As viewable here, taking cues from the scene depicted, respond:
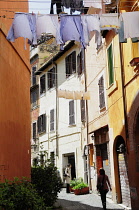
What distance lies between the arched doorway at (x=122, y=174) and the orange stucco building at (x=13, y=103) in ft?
12.7

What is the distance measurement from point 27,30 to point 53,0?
7179 mm

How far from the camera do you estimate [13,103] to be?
31.4ft

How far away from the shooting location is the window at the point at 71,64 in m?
21.0


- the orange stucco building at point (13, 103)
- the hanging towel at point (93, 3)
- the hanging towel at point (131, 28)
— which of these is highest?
the hanging towel at point (93, 3)

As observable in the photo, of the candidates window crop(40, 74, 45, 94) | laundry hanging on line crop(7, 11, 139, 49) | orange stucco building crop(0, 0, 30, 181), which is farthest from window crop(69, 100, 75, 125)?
laundry hanging on line crop(7, 11, 139, 49)

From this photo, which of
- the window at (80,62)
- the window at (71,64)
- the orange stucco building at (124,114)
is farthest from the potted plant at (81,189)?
the window at (71,64)

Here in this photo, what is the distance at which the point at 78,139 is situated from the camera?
20062 millimetres

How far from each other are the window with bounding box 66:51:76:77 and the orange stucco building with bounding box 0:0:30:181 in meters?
9.34

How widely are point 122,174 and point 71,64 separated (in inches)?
433

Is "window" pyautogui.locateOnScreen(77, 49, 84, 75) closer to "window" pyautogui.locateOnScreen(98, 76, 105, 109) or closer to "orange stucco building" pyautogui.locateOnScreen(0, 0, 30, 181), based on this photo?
"window" pyautogui.locateOnScreen(98, 76, 105, 109)

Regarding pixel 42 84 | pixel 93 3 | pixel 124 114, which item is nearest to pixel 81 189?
pixel 124 114

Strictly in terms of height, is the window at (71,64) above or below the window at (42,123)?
above

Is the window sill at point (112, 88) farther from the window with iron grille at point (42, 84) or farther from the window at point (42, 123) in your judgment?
the window with iron grille at point (42, 84)

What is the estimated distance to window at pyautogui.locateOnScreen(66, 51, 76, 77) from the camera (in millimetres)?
21016
